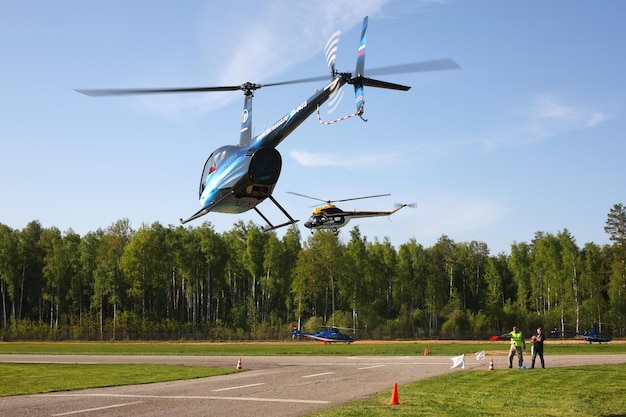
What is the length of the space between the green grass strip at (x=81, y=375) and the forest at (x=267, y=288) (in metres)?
48.1

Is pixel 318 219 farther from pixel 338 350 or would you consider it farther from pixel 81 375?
pixel 81 375

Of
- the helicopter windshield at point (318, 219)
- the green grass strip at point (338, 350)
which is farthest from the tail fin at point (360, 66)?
the helicopter windshield at point (318, 219)

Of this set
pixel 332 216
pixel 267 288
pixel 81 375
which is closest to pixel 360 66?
pixel 81 375

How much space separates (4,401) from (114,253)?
78920 mm

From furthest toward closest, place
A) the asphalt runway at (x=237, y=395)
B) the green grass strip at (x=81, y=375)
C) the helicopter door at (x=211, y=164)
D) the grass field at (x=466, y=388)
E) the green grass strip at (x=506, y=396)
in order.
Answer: the green grass strip at (x=81, y=375), the helicopter door at (x=211, y=164), the asphalt runway at (x=237, y=395), the grass field at (x=466, y=388), the green grass strip at (x=506, y=396)

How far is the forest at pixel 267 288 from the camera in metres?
87.7

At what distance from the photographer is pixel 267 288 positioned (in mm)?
95000

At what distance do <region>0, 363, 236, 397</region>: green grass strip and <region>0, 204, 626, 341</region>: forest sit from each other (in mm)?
48104

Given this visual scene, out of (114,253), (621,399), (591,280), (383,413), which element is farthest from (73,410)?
(591,280)

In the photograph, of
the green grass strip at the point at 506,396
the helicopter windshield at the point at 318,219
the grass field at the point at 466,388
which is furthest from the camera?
the helicopter windshield at the point at 318,219

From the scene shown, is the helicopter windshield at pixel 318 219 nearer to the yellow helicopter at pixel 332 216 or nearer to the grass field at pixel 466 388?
the yellow helicopter at pixel 332 216

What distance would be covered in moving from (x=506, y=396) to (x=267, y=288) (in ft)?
253

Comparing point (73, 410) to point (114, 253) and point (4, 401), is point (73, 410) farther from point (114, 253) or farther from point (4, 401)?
point (114, 253)

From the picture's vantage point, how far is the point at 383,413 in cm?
1554
